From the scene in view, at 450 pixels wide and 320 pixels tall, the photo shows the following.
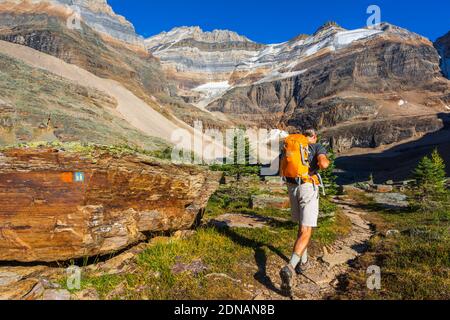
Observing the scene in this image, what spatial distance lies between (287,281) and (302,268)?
54.2 inches

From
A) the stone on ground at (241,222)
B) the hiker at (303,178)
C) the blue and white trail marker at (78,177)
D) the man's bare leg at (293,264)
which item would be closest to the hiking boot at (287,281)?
the man's bare leg at (293,264)

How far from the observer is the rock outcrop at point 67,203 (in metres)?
5.85

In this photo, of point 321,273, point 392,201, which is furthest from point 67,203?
point 392,201

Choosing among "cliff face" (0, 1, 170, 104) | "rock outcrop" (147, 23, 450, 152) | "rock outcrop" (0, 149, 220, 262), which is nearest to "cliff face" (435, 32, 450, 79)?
"rock outcrop" (147, 23, 450, 152)

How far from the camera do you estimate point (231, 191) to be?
17469 mm

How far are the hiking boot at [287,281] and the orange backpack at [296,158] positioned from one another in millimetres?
1765

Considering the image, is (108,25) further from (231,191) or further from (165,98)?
(231,191)

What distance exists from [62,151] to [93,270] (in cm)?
245

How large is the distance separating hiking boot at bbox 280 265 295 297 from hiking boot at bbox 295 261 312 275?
3.38ft

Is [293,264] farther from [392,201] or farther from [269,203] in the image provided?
[392,201]

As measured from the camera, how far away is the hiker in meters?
6.24

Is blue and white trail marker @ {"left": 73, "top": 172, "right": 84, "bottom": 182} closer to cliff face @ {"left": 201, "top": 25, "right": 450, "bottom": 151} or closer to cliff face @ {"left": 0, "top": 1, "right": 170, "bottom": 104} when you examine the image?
cliff face @ {"left": 0, "top": 1, "right": 170, "bottom": 104}

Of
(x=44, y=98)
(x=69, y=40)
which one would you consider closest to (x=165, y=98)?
(x=69, y=40)

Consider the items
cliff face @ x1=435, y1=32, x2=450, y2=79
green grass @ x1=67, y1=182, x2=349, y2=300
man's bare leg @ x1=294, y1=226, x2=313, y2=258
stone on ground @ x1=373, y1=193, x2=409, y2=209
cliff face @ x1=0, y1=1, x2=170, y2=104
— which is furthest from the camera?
cliff face @ x1=435, y1=32, x2=450, y2=79
